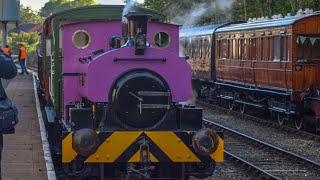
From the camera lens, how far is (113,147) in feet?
29.7

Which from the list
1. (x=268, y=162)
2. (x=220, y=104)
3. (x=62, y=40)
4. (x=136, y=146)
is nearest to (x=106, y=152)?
(x=136, y=146)

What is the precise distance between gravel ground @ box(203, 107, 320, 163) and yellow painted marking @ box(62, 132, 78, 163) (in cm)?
623

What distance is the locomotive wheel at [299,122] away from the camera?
729 inches

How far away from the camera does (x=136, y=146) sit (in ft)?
29.9

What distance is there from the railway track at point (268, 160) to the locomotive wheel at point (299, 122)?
7.39 ft

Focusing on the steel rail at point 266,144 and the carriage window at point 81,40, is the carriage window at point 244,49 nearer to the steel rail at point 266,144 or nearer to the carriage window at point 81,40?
the steel rail at point 266,144

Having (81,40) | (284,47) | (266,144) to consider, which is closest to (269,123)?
(284,47)

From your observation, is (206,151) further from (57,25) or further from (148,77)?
(57,25)

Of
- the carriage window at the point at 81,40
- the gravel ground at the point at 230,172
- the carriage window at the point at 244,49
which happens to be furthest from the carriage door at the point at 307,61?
the carriage window at the point at 81,40

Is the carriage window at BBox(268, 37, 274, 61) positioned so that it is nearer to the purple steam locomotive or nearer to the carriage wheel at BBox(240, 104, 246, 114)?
the carriage wheel at BBox(240, 104, 246, 114)

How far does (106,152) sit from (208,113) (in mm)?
15050

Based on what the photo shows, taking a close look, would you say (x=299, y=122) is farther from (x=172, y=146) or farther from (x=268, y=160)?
(x=172, y=146)

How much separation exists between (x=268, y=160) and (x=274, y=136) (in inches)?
153

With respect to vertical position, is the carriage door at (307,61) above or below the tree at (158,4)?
below
